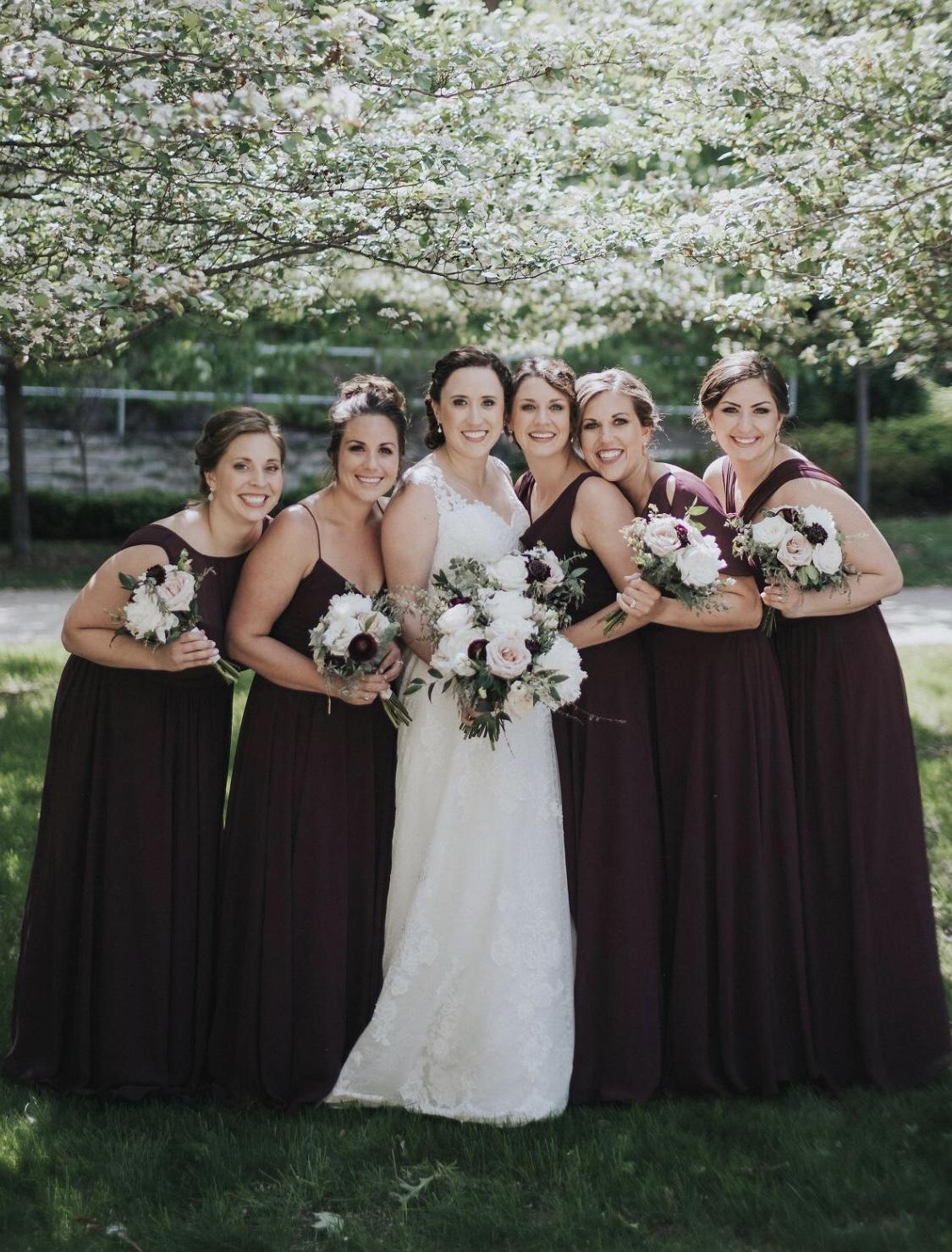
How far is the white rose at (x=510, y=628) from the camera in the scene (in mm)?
4191

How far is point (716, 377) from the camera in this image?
485cm

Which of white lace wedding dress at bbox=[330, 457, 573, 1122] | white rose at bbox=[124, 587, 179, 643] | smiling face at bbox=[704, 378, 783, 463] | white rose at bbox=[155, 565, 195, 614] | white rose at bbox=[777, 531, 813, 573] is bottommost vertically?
white lace wedding dress at bbox=[330, 457, 573, 1122]

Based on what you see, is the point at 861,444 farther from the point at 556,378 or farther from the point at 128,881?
the point at 128,881

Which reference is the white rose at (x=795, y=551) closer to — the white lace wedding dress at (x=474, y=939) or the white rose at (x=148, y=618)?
the white lace wedding dress at (x=474, y=939)

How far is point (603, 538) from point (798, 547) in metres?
0.72

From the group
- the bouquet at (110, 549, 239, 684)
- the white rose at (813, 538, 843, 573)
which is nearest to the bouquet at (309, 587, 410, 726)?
the bouquet at (110, 549, 239, 684)

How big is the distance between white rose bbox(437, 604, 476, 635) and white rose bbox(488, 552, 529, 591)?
140 mm

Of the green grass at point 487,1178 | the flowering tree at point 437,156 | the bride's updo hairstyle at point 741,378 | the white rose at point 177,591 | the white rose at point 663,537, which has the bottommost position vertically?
the green grass at point 487,1178

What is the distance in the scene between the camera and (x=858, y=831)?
15.3 ft

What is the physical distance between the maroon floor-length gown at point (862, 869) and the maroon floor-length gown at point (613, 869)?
0.58 m

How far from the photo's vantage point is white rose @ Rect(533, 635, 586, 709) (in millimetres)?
4234

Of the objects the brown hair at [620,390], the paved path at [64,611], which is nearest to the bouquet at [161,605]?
the brown hair at [620,390]

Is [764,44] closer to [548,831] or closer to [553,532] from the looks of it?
[553,532]

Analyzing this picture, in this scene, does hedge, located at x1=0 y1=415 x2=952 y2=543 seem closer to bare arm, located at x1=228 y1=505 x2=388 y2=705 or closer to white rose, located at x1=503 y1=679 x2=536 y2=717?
bare arm, located at x1=228 y1=505 x2=388 y2=705
